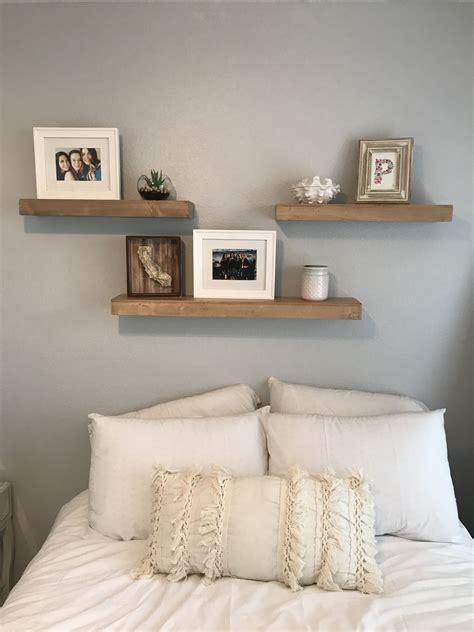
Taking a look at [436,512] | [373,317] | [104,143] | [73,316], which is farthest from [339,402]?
[104,143]

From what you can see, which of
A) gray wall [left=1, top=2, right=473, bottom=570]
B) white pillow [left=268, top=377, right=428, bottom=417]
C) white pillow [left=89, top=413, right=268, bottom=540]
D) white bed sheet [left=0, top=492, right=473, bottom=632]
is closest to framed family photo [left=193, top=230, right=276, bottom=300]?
gray wall [left=1, top=2, right=473, bottom=570]

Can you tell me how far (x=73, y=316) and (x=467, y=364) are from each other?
5.32ft

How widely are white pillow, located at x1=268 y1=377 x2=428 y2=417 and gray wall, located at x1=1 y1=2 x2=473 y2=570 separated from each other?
94 mm

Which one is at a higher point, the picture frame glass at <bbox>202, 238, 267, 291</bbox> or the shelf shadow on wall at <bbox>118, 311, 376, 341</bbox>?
the picture frame glass at <bbox>202, 238, 267, 291</bbox>

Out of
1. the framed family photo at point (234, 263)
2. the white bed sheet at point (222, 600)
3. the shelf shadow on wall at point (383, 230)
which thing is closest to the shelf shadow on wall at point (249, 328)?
the framed family photo at point (234, 263)

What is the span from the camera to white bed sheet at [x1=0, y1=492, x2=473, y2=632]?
130 centimetres

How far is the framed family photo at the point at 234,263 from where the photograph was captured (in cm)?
190

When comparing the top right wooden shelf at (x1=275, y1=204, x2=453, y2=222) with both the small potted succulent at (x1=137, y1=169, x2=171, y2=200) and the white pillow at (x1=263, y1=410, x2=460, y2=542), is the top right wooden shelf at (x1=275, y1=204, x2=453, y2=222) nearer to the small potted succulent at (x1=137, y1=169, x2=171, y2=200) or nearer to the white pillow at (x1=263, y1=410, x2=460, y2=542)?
the small potted succulent at (x1=137, y1=169, x2=171, y2=200)

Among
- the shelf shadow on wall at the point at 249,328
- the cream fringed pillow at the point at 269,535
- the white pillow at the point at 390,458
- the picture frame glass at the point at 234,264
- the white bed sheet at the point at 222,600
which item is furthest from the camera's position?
the shelf shadow on wall at the point at 249,328

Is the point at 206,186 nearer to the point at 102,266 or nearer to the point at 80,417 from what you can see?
the point at 102,266

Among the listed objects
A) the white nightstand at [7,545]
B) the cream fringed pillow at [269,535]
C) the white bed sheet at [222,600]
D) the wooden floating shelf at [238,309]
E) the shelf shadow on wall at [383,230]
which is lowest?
the white nightstand at [7,545]

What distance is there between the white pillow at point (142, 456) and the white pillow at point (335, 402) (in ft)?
0.70

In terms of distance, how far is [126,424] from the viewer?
69.6 inches

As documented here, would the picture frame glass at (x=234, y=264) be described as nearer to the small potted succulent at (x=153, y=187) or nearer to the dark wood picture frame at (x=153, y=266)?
the dark wood picture frame at (x=153, y=266)
